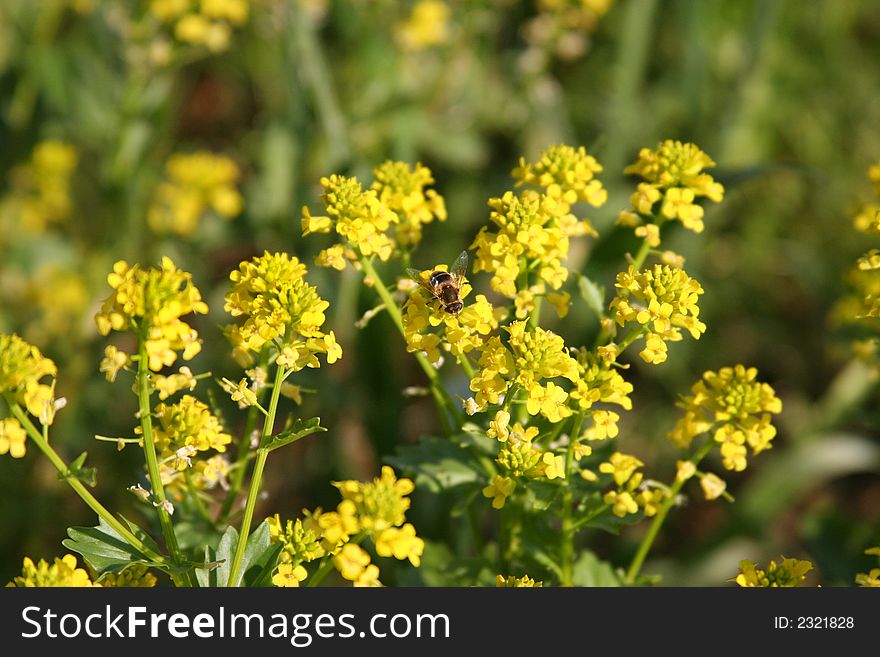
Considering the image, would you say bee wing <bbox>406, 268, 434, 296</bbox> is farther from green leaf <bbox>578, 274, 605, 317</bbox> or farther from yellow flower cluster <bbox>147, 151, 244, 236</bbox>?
yellow flower cluster <bbox>147, 151, 244, 236</bbox>

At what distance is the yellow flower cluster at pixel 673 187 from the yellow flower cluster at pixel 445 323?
372 millimetres

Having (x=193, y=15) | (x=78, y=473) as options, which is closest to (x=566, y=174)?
(x=78, y=473)

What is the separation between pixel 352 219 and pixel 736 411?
0.84m

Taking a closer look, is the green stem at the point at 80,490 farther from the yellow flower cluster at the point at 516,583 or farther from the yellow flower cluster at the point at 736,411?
the yellow flower cluster at the point at 736,411

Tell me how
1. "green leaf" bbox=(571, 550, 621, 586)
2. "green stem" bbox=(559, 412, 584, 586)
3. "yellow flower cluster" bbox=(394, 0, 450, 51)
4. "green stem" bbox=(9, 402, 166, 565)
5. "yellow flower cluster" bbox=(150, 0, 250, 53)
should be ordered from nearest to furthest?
"green stem" bbox=(9, 402, 166, 565)
"green stem" bbox=(559, 412, 584, 586)
"green leaf" bbox=(571, 550, 621, 586)
"yellow flower cluster" bbox=(150, 0, 250, 53)
"yellow flower cluster" bbox=(394, 0, 450, 51)

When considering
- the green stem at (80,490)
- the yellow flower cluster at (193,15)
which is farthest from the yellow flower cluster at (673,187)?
the yellow flower cluster at (193,15)

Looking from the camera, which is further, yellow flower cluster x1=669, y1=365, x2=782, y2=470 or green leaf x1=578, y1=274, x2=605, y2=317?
green leaf x1=578, y1=274, x2=605, y2=317

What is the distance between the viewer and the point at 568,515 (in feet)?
6.09

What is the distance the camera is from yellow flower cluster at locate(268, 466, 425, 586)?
5.30 feet

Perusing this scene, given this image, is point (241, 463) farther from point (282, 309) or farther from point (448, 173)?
point (448, 173)

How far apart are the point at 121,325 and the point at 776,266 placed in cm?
313

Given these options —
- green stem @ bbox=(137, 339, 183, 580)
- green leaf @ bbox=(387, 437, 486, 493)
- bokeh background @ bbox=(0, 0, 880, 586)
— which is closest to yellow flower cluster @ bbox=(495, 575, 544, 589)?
green leaf @ bbox=(387, 437, 486, 493)

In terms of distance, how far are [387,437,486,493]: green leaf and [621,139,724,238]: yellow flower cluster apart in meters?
0.60

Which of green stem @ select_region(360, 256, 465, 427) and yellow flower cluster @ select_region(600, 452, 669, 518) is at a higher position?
green stem @ select_region(360, 256, 465, 427)
